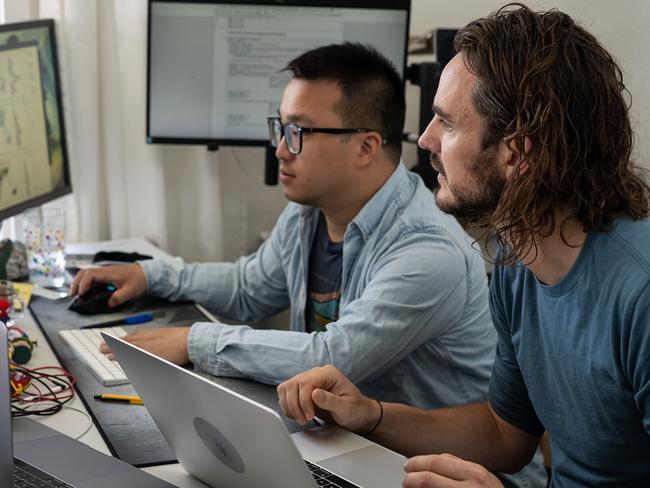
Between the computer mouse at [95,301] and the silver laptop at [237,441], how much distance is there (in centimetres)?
74

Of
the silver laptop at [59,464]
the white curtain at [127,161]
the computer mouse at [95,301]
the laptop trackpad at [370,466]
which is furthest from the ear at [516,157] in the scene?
the white curtain at [127,161]

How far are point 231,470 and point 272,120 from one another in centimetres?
101

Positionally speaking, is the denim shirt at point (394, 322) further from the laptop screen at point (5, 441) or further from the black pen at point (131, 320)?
the laptop screen at point (5, 441)

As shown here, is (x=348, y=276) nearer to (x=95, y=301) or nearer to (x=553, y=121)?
(x=95, y=301)

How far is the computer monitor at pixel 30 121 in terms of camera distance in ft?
6.53

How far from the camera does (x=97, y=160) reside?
2.49 m

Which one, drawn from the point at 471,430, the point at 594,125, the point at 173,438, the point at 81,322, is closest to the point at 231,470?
the point at 173,438

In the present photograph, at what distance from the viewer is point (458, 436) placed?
4.59 feet

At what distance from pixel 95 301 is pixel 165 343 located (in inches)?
14.3

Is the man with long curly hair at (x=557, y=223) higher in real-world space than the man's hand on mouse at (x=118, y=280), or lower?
higher

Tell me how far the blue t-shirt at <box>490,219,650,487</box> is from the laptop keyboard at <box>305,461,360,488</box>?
32 cm

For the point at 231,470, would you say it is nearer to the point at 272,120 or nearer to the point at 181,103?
the point at 272,120

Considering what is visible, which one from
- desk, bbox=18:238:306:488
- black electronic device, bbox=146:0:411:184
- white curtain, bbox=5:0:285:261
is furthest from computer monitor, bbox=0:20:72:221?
desk, bbox=18:238:306:488

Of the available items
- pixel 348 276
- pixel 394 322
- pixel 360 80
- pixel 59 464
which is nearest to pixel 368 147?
pixel 360 80
